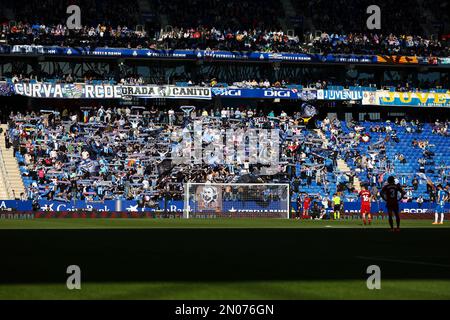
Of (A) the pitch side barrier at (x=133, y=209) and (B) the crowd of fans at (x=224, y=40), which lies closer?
(A) the pitch side barrier at (x=133, y=209)

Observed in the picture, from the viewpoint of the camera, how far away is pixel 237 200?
62.5m

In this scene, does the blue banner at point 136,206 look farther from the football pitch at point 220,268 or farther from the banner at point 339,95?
the football pitch at point 220,268

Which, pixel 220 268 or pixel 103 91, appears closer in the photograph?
pixel 220 268

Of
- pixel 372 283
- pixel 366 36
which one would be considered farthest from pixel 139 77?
pixel 372 283

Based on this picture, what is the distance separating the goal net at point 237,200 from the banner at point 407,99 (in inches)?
869

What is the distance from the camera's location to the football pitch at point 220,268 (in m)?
13.6

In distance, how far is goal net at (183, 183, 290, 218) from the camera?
61.6 m

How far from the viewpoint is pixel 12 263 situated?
18.0m

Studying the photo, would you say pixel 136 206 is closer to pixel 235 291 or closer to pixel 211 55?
pixel 211 55

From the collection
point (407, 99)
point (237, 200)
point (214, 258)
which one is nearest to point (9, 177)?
point (237, 200)

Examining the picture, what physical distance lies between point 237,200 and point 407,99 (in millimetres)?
27644

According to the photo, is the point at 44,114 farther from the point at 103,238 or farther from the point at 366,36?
the point at 103,238

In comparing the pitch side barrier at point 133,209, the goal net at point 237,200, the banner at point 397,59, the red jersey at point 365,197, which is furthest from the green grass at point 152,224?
the banner at point 397,59

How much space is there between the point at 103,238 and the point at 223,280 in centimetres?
1343
